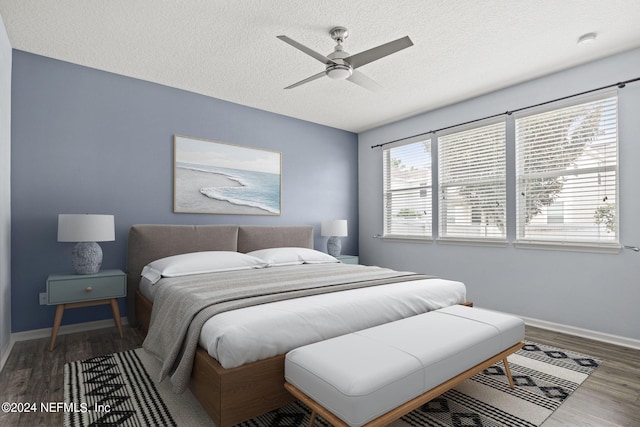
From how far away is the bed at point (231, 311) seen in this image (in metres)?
1.60

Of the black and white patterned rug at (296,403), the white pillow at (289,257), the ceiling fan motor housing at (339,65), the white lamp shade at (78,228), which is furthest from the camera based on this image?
the white pillow at (289,257)

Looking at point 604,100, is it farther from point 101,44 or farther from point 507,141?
point 101,44

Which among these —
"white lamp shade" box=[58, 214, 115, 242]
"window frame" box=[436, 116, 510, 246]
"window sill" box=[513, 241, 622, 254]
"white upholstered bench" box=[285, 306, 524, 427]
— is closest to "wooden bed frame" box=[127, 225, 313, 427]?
"white upholstered bench" box=[285, 306, 524, 427]

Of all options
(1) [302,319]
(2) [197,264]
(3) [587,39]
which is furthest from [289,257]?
(3) [587,39]

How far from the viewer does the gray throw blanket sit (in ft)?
6.14

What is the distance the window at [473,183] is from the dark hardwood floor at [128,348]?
1.22m

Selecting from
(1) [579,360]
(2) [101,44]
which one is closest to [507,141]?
(1) [579,360]

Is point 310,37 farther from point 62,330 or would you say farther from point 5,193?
point 62,330

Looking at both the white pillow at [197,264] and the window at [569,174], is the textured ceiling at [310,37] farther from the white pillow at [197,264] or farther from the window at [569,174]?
the white pillow at [197,264]

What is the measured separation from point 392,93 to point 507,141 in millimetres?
1354

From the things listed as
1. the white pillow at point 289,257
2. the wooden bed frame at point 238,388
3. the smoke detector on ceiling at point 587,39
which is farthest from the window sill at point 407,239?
the wooden bed frame at point 238,388

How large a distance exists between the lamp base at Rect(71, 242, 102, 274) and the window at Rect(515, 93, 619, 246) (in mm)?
4103

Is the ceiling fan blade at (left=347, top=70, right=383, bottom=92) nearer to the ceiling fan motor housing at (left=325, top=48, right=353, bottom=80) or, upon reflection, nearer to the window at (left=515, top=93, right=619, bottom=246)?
the ceiling fan motor housing at (left=325, top=48, right=353, bottom=80)

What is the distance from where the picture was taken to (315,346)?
5.50 feet
